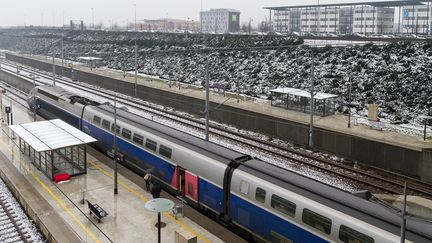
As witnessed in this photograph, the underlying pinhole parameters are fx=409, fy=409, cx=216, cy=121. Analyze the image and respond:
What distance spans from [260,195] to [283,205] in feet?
3.69

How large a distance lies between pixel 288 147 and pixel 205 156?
12927mm

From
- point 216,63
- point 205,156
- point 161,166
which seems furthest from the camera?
point 216,63

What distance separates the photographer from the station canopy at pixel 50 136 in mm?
21934

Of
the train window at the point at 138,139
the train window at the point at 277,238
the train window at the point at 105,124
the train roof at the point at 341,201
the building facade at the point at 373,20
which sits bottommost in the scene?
the train window at the point at 277,238

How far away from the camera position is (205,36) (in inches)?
3000

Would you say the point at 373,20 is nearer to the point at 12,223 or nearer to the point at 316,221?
the point at 316,221

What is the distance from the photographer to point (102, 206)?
1930 centimetres

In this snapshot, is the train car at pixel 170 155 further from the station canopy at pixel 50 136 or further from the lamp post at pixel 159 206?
the lamp post at pixel 159 206

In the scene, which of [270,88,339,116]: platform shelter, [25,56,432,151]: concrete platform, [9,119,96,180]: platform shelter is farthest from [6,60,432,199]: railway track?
[9,119,96,180]: platform shelter

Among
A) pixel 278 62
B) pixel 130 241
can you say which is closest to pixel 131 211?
pixel 130 241

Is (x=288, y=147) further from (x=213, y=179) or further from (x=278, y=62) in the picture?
(x=278, y=62)

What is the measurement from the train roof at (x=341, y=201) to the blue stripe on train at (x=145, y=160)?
1958 mm

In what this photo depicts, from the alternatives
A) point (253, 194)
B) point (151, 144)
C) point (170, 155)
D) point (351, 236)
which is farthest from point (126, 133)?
point (351, 236)

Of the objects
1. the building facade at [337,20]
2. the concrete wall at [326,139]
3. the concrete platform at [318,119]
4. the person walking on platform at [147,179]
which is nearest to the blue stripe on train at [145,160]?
the person walking on platform at [147,179]
